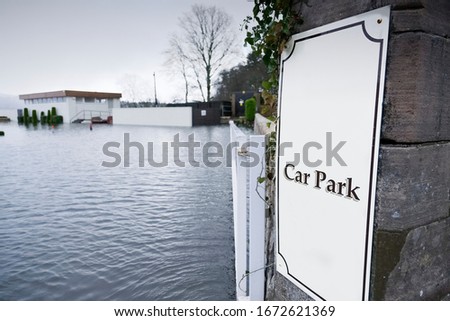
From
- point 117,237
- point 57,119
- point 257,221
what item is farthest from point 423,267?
point 57,119

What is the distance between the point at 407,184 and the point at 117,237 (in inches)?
168

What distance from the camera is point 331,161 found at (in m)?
1.51

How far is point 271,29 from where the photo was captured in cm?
178

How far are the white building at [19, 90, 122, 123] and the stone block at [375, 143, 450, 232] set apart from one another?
45270 mm

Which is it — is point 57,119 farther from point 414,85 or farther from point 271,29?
point 414,85

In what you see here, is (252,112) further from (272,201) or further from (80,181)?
(272,201)

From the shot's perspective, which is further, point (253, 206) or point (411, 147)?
point (253, 206)

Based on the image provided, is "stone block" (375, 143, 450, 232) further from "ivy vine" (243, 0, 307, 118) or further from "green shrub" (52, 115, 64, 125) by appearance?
"green shrub" (52, 115, 64, 125)

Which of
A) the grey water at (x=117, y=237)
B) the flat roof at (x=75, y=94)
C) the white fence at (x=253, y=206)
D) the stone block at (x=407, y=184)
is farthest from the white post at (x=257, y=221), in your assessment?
the flat roof at (x=75, y=94)

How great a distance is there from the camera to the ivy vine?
5.60ft

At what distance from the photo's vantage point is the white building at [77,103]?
137ft

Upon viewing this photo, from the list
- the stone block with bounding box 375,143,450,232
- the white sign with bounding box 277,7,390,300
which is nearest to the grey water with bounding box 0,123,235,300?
the white sign with bounding box 277,7,390,300

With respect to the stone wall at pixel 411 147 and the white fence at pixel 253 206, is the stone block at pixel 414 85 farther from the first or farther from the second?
the white fence at pixel 253 206
